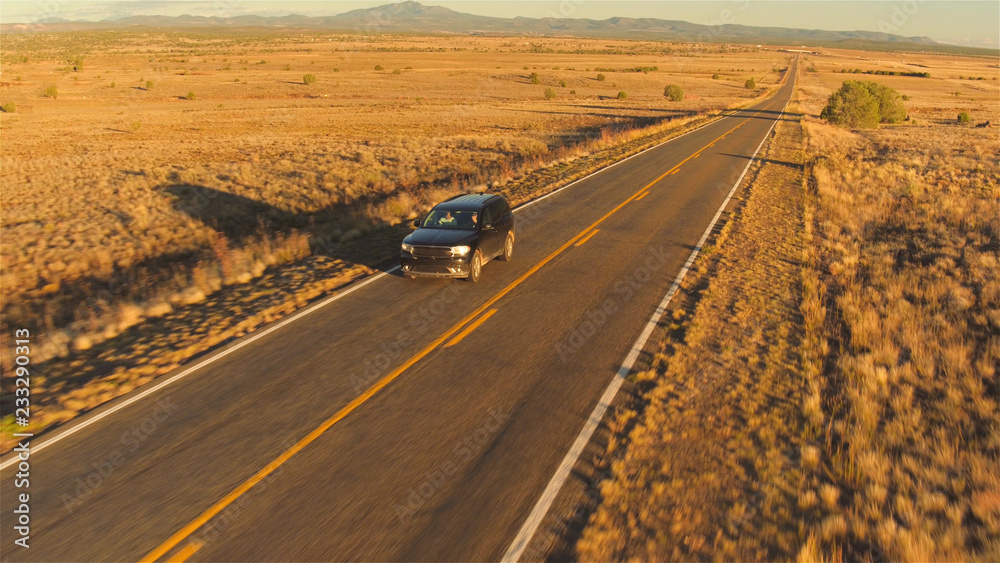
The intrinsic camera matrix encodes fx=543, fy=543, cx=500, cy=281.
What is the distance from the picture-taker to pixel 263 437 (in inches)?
280

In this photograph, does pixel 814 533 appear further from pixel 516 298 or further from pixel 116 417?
pixel 116 417

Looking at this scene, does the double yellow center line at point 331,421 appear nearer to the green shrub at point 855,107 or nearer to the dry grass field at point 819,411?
the dry grass field at point 819,411

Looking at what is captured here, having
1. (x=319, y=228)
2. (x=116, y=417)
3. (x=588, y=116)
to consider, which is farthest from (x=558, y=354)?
(x=588, y=116)

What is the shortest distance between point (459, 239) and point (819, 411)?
7671 millimetres

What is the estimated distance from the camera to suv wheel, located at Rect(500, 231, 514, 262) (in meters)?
14.0

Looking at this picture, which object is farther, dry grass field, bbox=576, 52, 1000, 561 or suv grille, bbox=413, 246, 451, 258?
suv grille, bbox=413, 246, 451, 258

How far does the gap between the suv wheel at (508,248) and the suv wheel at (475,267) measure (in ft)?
4.27

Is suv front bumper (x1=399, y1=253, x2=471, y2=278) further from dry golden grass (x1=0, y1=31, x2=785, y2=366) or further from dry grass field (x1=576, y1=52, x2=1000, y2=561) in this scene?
dry grass field (x1=576, y1=52, x2=1000, y2=561)

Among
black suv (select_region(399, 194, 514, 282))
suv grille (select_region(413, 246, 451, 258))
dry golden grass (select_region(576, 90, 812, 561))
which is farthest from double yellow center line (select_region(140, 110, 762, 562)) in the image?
dry golden grass (select_region(576, 90, 812, 561))

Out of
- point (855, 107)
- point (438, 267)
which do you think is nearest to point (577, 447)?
point (438, 267)

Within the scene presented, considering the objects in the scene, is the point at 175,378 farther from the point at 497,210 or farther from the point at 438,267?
the point at 497,210

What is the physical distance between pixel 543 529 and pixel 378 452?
2.34m

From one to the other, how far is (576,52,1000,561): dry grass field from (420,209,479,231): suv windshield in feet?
17.0

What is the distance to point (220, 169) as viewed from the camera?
26984mm
